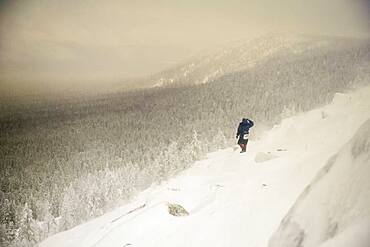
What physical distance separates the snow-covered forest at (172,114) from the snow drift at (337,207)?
2.10 m

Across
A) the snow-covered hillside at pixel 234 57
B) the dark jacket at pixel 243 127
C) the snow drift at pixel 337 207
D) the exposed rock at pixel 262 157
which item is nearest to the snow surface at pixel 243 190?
the exposed rock at pixel 262 157

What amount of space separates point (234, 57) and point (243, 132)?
1.51 meters

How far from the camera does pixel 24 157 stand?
Result: 8.78 meters

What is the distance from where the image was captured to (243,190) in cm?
737

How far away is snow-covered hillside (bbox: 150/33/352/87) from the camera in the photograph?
7574 mm

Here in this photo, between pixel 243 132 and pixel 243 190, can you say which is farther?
pixel 243 132

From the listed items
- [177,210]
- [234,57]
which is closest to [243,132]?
[234,57]

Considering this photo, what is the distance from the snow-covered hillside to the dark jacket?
116 cm

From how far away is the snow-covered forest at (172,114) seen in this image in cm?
756

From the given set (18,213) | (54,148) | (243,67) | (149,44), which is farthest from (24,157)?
(18,213)

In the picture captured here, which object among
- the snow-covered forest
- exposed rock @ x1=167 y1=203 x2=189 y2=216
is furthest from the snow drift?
exposed rock @ x1=167 y1=203 x2=189 y2=216

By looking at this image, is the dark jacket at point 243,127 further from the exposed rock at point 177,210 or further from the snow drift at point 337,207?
the snow drift at point 337,207

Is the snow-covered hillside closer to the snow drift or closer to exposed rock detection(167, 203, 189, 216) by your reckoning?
exposed rock detection(167, 203, 189, 216)

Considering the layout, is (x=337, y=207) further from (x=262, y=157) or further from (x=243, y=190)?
(x=262, y=157)
